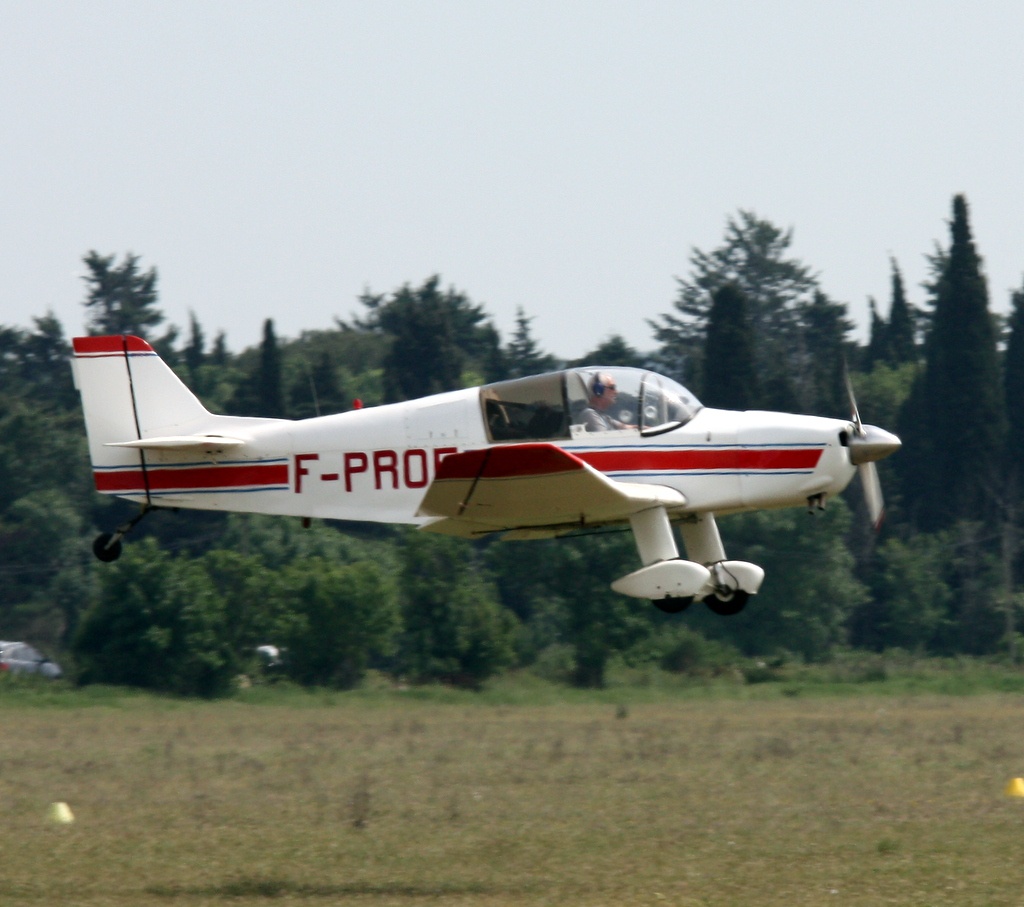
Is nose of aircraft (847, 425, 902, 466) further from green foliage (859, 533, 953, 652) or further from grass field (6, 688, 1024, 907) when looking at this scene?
green foliage (859, 533, 953, 652)

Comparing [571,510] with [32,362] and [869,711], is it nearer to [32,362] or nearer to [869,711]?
[869,711]

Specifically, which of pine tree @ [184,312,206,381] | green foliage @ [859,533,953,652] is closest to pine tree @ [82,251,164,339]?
pine tree @ [184,312,206,381]

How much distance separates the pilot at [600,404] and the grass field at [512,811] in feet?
13.4

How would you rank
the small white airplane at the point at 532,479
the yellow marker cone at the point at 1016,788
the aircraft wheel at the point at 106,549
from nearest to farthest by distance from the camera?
the small white airplane at the point at 532,479 → the aircraft wheel at the point at 106,549 → the yellow marker cone at the point at 1016,788

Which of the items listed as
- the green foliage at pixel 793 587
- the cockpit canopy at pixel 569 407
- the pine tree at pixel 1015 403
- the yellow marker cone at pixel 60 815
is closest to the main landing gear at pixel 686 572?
the cockpit canopy at pixel 569 407

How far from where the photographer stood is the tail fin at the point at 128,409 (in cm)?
1320

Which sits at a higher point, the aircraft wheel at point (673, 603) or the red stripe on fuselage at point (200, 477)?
the red stripe on fuselage at point (200, 477)

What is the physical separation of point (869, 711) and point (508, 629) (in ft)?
45.3

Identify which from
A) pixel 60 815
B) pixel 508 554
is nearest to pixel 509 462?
pixel 60 815

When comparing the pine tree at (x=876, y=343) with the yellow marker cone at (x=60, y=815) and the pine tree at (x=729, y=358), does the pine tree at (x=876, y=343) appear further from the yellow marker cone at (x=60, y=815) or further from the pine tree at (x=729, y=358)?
the yellow marker cone at (x=60, y=815)

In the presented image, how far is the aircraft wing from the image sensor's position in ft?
37.7

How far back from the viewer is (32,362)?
79.0 meters

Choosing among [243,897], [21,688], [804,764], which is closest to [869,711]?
[804,764]

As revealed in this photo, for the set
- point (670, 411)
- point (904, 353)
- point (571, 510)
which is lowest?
point (571, 510)
